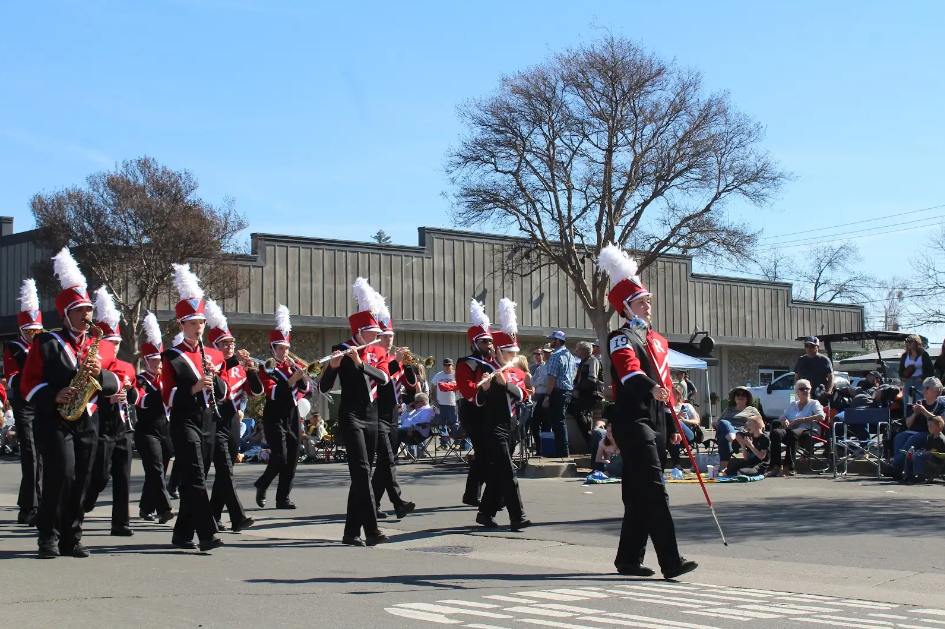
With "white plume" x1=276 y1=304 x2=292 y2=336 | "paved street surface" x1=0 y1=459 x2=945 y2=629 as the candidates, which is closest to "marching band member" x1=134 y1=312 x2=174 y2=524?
"paved street surface" x1=0 y1=459 x2=945 y2=629

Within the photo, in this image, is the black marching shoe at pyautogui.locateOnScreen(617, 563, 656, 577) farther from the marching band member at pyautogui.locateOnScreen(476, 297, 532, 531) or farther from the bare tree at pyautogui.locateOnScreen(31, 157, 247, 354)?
the bare tree at pyautogui.locateOnScreen(31, 157, 247, 354)

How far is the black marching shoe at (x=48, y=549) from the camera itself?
9352 millimetres

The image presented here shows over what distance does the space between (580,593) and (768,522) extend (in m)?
4.68

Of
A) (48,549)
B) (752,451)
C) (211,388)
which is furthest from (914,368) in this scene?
(48,549)

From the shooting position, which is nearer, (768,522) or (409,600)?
(409,600)

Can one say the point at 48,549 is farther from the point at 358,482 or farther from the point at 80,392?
the point at 358,482

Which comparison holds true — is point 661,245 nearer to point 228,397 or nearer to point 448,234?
point 448,234

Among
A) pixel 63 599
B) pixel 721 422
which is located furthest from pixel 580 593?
pixel 721 422

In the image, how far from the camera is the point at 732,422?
17.4 meters

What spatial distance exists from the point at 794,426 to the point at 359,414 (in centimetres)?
873

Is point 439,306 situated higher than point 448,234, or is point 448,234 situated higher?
point 448,234

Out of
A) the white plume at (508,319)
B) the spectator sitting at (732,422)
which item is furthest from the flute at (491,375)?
the spectator sitting at (732,422)

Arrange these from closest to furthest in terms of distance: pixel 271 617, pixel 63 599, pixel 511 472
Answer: pixel 271 617 → pixel 63 599 → pixel 511 472

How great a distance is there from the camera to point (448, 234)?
3762 cm
